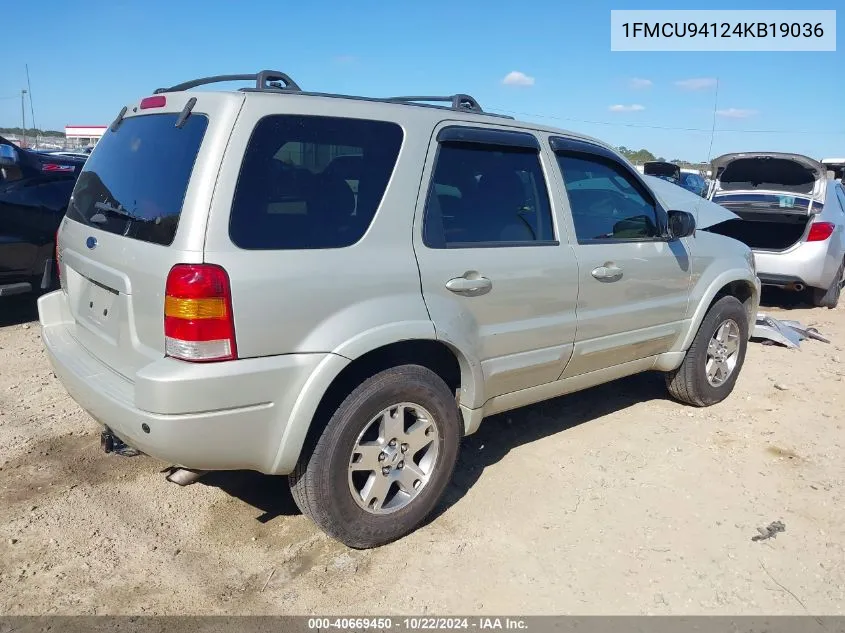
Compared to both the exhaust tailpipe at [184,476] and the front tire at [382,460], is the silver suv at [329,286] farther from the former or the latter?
the exhaust tailpipe at [184,476]

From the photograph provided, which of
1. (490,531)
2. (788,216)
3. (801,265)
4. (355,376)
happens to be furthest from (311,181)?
(788,216)

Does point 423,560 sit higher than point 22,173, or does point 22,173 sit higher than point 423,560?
point 22,173

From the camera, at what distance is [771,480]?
→ 12.5ft

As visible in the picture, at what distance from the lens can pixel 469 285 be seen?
10.0 feet

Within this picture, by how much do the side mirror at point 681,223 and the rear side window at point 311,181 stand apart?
6.63 ft

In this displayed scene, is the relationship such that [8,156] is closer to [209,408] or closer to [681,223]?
[209,408]

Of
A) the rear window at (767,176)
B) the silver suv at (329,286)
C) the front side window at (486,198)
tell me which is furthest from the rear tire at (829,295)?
the front side window at (486,198)

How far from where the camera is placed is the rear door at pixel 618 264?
3691 mm

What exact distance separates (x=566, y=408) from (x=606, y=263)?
4.58 ft

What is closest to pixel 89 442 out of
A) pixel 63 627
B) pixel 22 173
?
pixel 63 627

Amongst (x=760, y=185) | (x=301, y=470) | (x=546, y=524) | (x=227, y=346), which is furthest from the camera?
(x=760, y=185)

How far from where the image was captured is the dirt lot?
2.71 metres

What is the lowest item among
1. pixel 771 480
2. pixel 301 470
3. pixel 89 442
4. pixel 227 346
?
pixel 771 480

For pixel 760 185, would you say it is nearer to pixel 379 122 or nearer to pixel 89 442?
pixel 379 122
